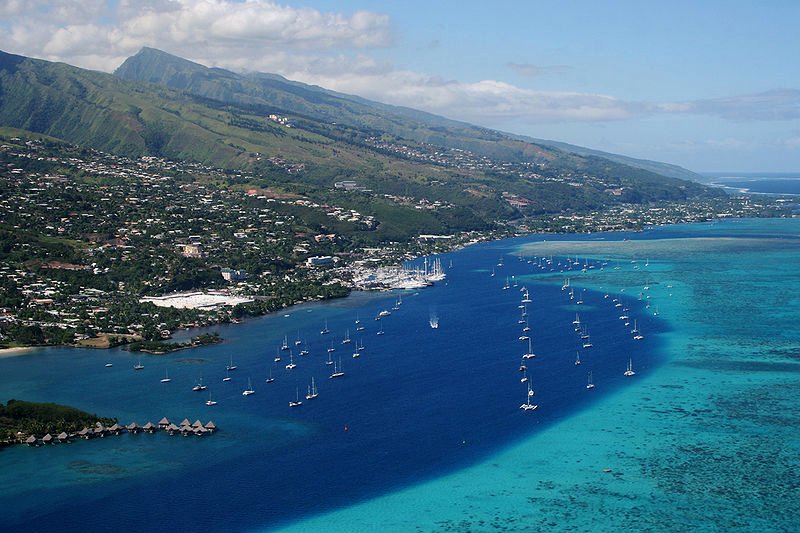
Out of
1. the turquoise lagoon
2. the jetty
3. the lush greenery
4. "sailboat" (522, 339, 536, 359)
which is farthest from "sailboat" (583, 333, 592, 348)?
the lush greenery

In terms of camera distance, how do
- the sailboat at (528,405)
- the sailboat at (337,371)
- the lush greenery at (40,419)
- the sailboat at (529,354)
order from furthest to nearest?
the sailboat at (529,354) < the sailboat at (337,371) < the sailboat at (528,405) < the lush greenery at (40,419)

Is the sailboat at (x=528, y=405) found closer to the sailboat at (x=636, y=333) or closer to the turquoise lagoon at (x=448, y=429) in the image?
the turquoise lagoon at (x=448, y=429)

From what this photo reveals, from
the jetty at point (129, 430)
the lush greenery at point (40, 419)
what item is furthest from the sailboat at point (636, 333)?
the lush greenery at point (40, 419)

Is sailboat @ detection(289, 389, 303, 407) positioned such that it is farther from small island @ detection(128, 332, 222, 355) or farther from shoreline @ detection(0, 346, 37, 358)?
shoreline @ detection(0, 346, 37, 358)

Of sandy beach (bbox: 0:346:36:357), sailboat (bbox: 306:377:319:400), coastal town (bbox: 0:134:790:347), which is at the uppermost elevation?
coastal town (bbox: 0:134:790:347)

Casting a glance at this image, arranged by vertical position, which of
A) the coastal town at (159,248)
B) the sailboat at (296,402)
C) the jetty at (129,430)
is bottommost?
the jetty at (129,430)
